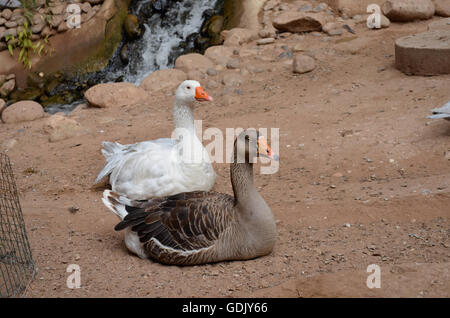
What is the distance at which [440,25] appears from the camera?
28.7ft

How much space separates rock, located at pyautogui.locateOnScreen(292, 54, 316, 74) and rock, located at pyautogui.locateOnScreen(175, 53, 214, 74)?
168 centimetres

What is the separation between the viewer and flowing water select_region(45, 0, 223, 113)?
431 inches

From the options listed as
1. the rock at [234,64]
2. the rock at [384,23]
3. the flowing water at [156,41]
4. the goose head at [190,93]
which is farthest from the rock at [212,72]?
the goose head at [190,93]

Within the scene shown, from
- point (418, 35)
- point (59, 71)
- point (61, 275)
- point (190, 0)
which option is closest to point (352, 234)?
point (61, 275)

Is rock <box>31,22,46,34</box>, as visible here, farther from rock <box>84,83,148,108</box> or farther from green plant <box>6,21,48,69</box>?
rock <box>84,83,148,108</box>

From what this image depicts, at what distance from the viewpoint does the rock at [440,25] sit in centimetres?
858

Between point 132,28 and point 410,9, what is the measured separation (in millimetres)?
5661

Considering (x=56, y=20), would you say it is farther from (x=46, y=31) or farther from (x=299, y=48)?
(x=299, y=48)

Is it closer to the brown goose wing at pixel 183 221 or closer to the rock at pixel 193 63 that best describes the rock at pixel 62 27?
the rock at pixel 193 63

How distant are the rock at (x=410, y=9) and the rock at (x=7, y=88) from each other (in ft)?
24.6

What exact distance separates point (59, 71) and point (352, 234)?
8.22 m

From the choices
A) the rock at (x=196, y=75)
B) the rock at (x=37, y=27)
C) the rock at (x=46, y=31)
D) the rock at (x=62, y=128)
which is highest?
the rock at (x=37, y=27)

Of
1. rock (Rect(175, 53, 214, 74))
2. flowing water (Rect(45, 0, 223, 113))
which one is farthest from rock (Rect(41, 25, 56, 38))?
rock (Rect(175, 53, 214, 74))

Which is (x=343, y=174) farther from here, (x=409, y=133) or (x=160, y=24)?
(x=160, y=24)
